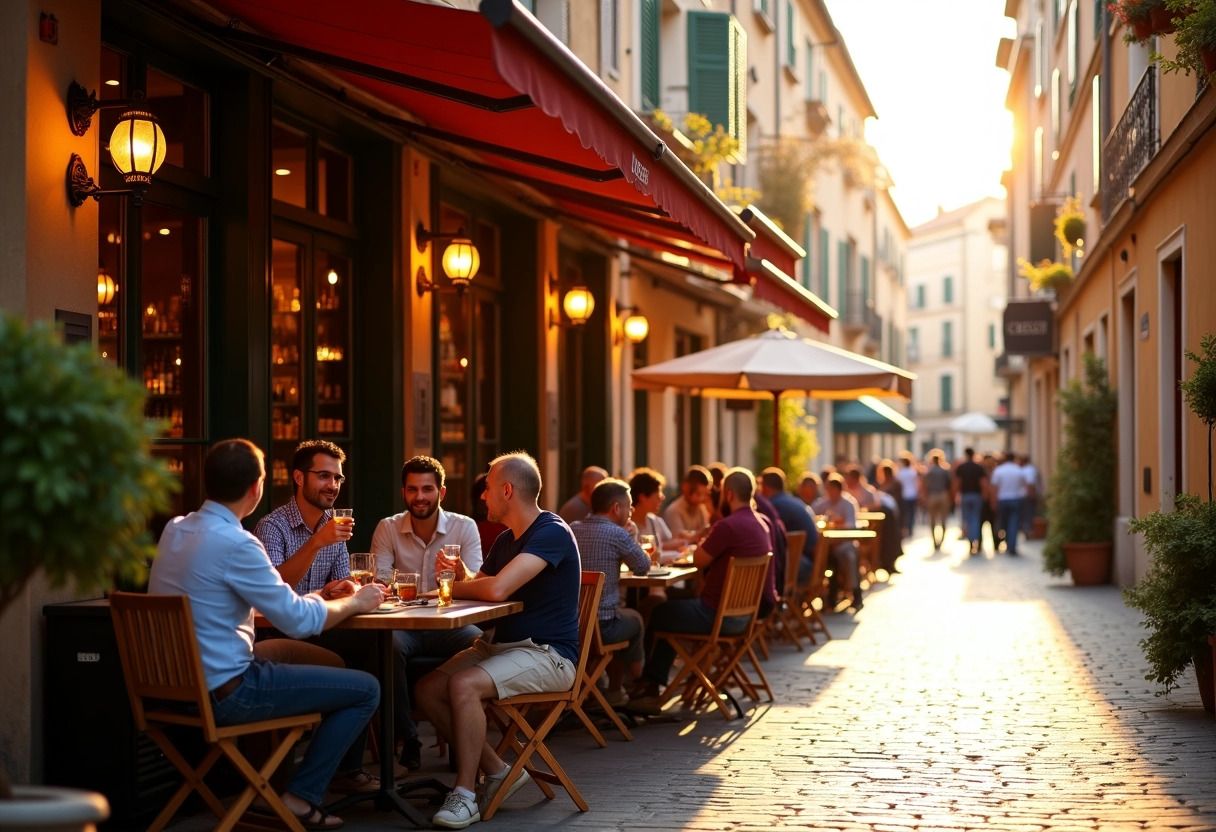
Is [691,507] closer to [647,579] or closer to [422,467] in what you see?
[647,579]

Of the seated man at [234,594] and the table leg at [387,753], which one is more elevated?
the seated man at [234,594]

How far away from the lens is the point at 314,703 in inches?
208

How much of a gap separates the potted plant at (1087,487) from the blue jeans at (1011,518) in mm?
6376

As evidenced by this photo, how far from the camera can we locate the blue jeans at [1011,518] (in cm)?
2312

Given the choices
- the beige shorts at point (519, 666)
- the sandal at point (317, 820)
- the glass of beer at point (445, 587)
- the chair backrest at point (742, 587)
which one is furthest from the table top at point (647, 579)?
the sandal at point (317, 820)

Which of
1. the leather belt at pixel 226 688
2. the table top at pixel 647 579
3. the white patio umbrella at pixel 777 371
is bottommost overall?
the leather belt at pixel 226 688

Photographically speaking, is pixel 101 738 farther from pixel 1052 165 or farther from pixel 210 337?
pixel 1052 165

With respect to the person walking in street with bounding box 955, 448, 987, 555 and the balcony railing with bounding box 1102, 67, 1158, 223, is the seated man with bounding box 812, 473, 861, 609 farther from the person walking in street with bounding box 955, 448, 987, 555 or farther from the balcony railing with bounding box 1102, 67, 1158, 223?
the person walking in street with bounding box 955, 448, 987, 555

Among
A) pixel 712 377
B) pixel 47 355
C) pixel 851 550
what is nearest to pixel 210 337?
pixel 47 355

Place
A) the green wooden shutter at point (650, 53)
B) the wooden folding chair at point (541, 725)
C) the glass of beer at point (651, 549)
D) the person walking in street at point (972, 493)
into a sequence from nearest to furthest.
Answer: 1. the wooden folding chair at point (541, 725)
2. the glass of beer at point (651, 549)
3. the green wooden shutter at point (650, 53)
4. the person walking in street at point (972, 493)

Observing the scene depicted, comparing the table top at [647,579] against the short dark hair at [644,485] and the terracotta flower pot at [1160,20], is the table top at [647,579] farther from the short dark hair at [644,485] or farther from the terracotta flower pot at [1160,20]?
the terracotta flower pot at [1160,20]

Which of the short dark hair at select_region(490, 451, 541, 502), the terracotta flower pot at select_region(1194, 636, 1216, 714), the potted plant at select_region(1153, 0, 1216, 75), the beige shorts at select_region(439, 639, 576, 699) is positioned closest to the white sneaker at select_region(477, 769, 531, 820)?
the beige shorts at select_region(439, 639, 576, 699)

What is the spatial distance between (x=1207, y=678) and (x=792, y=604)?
403 centimetres

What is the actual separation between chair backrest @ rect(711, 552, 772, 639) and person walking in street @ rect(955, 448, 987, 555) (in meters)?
15.7
